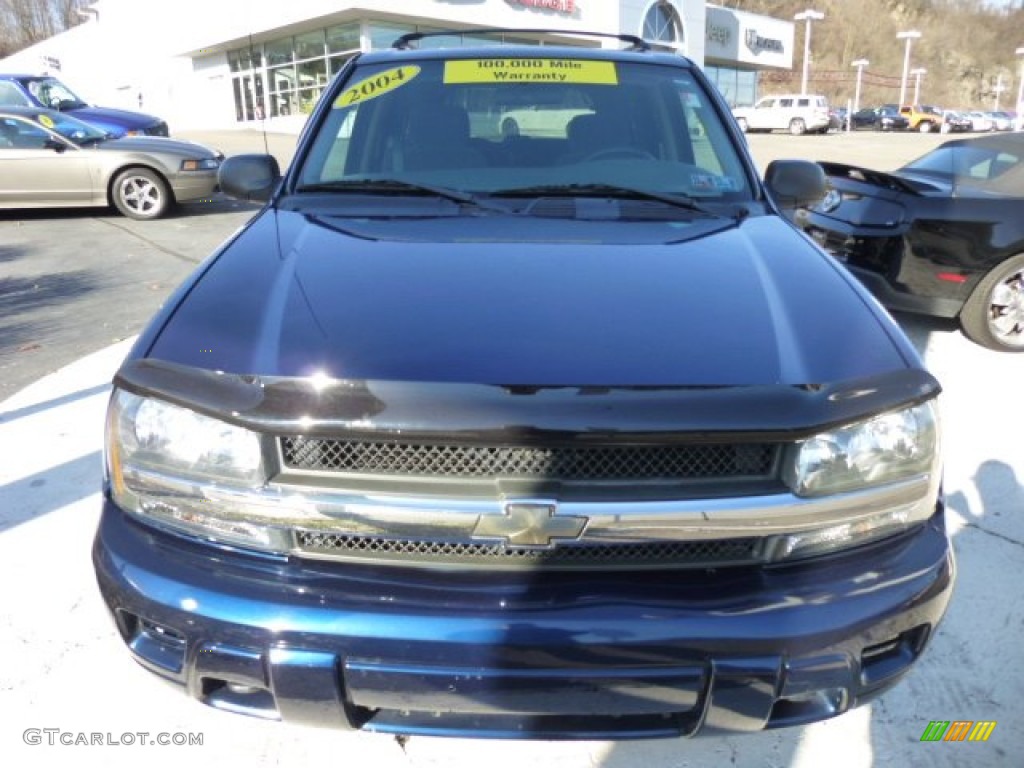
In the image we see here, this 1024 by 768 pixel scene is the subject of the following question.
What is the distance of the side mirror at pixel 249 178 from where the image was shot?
2.99m

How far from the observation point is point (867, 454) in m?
1.62

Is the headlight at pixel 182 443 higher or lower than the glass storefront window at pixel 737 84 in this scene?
higher

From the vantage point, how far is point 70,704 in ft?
7.18

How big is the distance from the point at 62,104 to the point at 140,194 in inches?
280

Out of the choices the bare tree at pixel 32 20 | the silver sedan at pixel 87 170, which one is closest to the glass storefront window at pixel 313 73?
the silver sedan at pixel 87 170

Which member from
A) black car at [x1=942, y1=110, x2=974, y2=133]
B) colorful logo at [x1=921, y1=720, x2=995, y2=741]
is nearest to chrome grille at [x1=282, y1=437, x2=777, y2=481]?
colorful logo at [x1=921, y1=720, x2=995, y2=741]

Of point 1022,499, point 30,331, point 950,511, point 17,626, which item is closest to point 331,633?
point 17,626

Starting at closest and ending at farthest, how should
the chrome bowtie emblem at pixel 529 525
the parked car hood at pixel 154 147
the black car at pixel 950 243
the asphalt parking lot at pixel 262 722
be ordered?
the chrome bowtie emblem at pixel 529 525 < the asphalt parking lot at pixel 262 722 < the black car at pixel 950 243 < the parked car hood at pixel 154 147

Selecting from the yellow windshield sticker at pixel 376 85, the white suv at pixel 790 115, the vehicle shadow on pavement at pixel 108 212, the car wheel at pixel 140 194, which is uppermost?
the yellow windshield sticker at pixel 376 85

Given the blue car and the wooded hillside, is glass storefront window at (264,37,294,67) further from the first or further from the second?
the wooded hillside

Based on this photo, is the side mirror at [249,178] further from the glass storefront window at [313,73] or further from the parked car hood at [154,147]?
the glass storefront window at [313,73]

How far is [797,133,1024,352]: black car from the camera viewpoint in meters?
5.15

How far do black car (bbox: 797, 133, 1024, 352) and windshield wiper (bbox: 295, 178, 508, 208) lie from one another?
12.5 feet

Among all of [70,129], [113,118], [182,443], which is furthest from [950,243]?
[113,118]
